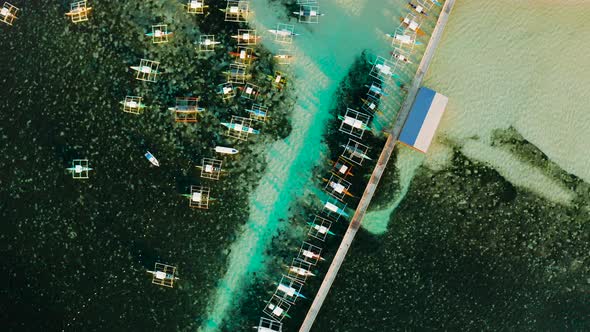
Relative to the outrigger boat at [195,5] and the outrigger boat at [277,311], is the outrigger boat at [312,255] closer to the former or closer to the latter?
the outrigger boat at [277,311]

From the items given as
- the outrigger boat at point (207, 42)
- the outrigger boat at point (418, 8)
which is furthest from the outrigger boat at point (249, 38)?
the outrigger boat at point (418, 8)

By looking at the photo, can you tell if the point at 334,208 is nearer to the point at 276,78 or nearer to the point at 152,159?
the point at 276,78

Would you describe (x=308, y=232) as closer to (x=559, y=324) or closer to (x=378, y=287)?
(x=378, y=287)

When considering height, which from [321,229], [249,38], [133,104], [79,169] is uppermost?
[249,38]

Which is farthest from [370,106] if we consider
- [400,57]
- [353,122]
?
[400,57]

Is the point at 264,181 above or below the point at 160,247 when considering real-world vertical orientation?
above

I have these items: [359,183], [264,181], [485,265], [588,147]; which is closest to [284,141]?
[264,181]

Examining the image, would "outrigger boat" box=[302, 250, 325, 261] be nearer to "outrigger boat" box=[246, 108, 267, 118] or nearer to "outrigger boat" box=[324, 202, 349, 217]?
"outrigger boat" box=[324, 202, 349, 217]
